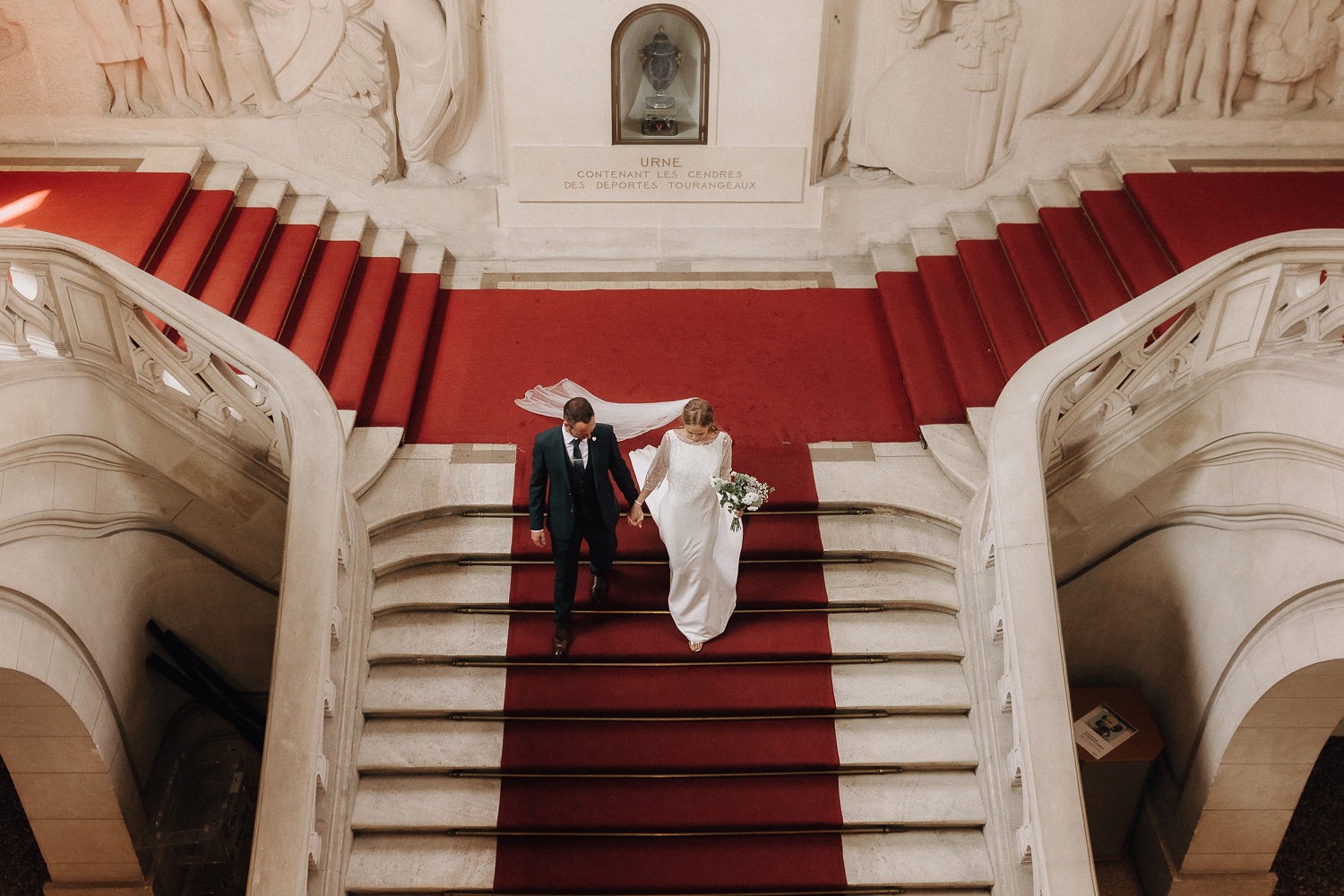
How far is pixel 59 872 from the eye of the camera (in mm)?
7445

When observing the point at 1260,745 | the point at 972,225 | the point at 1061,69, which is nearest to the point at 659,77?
the point at 972,225

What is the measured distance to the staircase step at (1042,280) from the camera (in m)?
8.43

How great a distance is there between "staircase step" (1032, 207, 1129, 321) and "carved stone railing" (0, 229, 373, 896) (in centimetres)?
488

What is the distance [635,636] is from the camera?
22.9 feet

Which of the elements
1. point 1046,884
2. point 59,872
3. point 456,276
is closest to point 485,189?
point 456,276

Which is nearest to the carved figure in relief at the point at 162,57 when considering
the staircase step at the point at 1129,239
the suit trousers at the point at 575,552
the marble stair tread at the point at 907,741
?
the suit trousers at the point at 575,552

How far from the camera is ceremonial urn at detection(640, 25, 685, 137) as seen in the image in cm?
904

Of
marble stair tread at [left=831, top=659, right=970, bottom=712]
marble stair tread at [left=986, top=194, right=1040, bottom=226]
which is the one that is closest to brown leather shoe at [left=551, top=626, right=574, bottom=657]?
marble stair tread at [left=831, top=659, right=970, bottom=712]

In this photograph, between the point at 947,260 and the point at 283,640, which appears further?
the point at 947,260

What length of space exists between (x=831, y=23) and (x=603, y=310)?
3.08 metres

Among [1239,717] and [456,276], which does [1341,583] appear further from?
[456,276]

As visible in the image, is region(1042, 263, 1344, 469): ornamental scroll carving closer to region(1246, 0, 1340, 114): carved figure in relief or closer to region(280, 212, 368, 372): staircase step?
region(1246, 0, 1340, 114): carved figure in relief

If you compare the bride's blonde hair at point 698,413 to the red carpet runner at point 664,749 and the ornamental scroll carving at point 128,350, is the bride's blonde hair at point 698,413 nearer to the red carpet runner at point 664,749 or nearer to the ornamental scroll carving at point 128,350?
the red carpet runner at point 664,749

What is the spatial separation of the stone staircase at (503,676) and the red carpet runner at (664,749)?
15 cm
